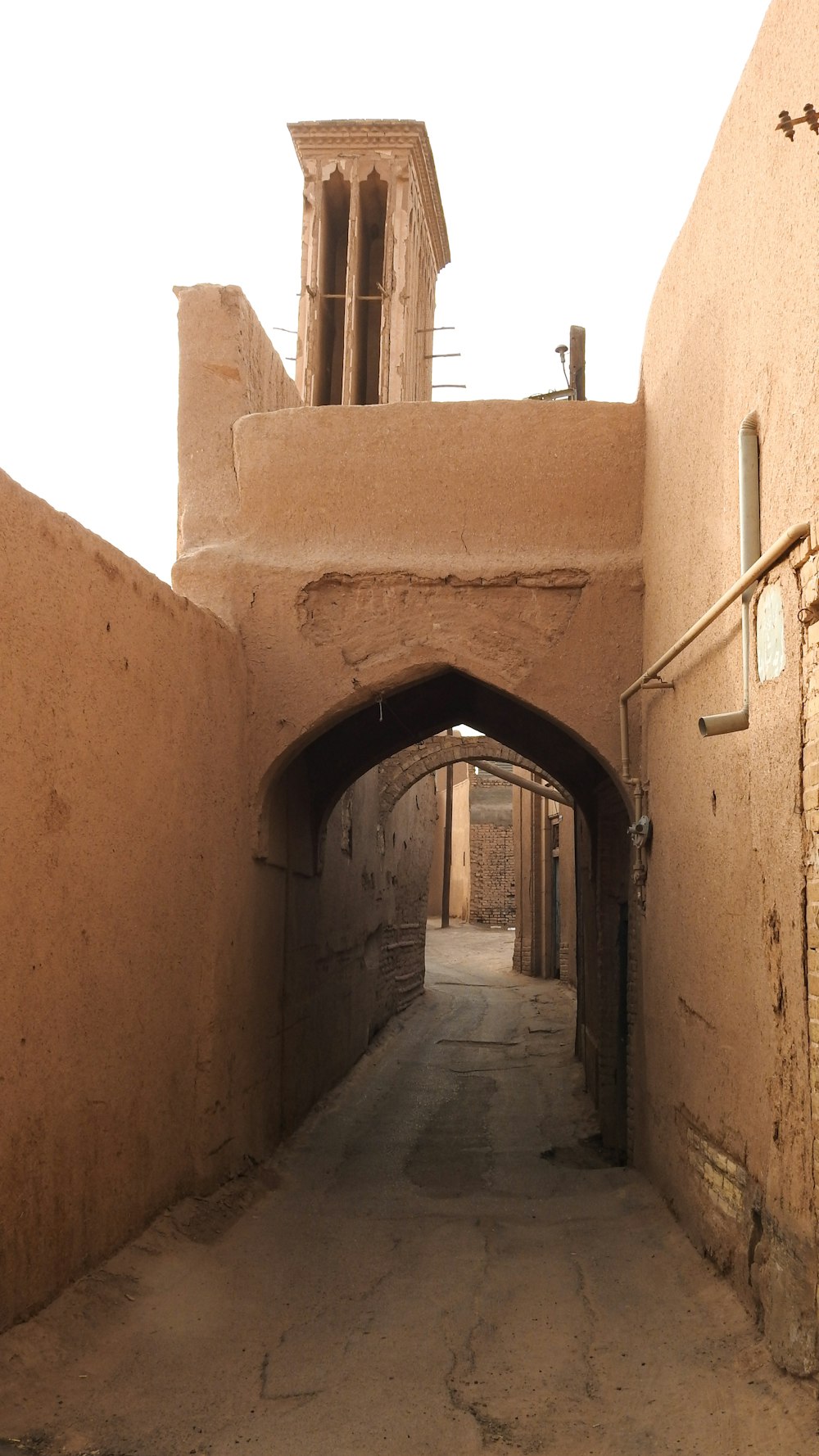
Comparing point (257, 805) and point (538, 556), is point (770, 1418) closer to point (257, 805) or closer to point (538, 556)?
point (257, 805)

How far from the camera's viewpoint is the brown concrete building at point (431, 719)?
12.4 ft

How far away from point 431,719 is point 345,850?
1.73 m

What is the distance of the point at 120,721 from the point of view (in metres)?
4.69

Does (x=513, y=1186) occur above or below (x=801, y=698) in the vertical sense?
below

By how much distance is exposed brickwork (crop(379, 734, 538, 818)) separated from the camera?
1378cm

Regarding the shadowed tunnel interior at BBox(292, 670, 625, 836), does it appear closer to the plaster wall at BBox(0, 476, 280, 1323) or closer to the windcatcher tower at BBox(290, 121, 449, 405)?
the plaster wall at BBox(0, 476, 280, 1323)

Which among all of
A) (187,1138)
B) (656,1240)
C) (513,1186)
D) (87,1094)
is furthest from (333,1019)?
(87,1094)

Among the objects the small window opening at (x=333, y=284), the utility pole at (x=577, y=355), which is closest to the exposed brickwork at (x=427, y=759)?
Result: the utility pole at (x=577, y=355)

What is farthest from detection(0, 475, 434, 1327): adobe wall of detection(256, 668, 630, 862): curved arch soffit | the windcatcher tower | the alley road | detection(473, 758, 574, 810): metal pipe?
the windcatcher tower

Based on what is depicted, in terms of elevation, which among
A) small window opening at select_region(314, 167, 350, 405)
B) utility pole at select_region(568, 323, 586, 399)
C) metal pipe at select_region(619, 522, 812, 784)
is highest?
small window opening at select_region(314, 167, 350, 405)

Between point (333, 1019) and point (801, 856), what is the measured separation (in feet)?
21.7

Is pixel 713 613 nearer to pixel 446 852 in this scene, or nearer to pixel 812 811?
pixel 812 811

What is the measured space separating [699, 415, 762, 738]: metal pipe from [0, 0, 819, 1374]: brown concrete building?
2cm

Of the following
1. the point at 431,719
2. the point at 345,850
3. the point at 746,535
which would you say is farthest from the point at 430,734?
the point at 746,535
